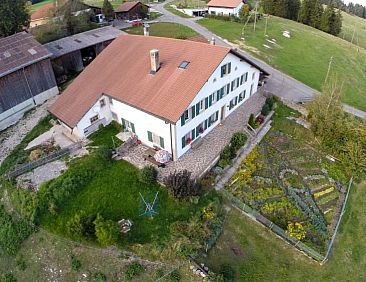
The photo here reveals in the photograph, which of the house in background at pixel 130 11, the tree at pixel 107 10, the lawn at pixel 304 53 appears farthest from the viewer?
the house in background at pixel 130 11

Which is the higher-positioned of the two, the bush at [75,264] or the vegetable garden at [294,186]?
the vegetable garden at [294,186]

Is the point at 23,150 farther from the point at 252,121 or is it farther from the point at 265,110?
the point at 265,110

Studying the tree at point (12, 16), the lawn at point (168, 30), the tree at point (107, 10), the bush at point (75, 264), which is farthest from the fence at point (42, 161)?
the tree at point (107, 10)

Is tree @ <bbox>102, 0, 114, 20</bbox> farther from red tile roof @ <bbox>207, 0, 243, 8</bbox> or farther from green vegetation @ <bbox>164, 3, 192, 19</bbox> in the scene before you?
red tile roof @ <bbox>207, 0, 243, 8</bbox>

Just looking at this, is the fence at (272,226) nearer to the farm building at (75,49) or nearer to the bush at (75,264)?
the bush at (75,264)

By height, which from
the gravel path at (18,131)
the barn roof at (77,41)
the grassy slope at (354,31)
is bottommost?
the grassy slope at (354,31)

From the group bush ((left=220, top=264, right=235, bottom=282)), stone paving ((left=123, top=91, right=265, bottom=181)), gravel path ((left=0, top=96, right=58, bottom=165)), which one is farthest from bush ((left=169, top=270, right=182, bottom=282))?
gravel path ((left=0, top=96, right=58, bottom=165))

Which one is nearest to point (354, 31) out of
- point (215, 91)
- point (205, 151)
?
point (215, 91)
